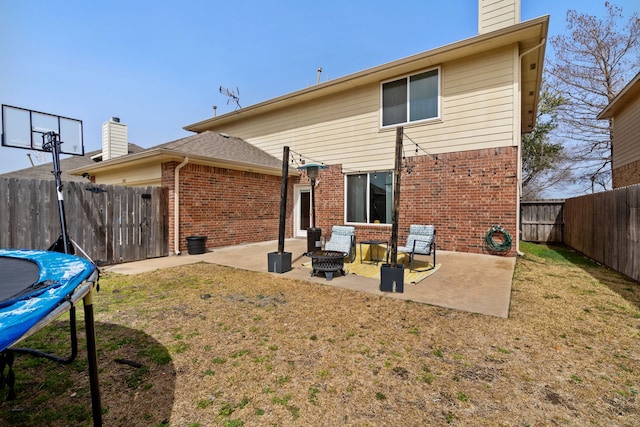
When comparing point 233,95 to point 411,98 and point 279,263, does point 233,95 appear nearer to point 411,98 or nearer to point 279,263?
point 411,98

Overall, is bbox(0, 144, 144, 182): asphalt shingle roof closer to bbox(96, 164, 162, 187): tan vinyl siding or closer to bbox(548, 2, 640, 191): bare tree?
bbox(96, 164, 162, 187): tan vinyl siding

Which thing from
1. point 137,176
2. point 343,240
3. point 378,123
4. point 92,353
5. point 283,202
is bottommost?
point 92,353

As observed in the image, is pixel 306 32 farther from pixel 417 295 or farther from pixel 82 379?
pixel 82 379

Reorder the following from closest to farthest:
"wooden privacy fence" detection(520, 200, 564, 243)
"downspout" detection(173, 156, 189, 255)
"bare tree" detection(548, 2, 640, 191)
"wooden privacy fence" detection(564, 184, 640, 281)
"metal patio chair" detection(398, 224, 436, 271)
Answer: "wooden privacy fence" detection(564, 184, 640, 281), "metal patio chair" detection(398, 224, 436, 271), "downspout" detection(173, 156, 189, 255), "wooden privacy fence" detection(520, 200, 564, 243), "bare tree" detection(548, 2, 640, 191)

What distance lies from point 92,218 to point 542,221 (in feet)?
52.2

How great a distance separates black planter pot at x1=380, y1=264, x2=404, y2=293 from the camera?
4.69 metres

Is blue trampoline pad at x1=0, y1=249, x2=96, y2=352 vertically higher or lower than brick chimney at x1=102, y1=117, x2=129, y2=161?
lower

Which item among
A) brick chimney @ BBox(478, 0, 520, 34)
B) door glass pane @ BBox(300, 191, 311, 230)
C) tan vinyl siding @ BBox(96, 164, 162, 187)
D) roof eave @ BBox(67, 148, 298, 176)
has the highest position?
brick chimney @ BBox(478, 0, 520, 34)

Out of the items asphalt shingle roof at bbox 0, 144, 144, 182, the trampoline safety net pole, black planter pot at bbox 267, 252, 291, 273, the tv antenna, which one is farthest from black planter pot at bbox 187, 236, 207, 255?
the tv antenna

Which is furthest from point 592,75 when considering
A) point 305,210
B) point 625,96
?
point 305,210

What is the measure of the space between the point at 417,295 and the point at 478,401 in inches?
97.3

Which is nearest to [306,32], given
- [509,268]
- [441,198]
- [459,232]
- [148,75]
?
[148,75]

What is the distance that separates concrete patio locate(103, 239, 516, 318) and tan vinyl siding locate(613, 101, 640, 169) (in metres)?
8.18

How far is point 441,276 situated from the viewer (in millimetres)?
5695
